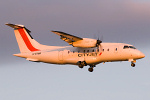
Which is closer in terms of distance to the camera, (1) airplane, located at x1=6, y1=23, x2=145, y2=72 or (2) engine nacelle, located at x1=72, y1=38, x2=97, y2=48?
(1) airplane, located at x1=6, y1=23, x2=145, y2=72

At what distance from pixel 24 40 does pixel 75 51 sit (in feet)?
25.5

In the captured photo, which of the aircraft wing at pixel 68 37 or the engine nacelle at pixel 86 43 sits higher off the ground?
the aircraft wing at pixel 68 37

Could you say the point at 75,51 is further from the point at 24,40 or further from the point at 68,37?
the point at 24,40

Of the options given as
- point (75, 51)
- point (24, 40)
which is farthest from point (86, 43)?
point (24, 40)

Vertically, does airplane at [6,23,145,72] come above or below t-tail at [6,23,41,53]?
below

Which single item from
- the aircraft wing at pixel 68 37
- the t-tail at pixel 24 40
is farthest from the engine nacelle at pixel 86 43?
the t-tail at pixel 24 40

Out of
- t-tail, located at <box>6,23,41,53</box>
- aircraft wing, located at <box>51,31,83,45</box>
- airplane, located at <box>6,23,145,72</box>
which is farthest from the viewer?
t-tail, located at <box>6,23,41,53</box>

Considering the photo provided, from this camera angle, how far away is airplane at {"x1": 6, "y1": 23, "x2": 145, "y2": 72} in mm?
32875

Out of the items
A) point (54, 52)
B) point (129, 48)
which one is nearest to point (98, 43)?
point (129, 48)

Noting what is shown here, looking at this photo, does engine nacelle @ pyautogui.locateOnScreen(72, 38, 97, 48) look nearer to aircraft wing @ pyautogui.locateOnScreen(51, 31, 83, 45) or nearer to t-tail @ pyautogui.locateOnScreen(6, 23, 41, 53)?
aircraft wing @ pyautogui.locateOnScreen(51, 31, 83, 45)

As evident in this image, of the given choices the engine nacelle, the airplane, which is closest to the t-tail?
the airplane

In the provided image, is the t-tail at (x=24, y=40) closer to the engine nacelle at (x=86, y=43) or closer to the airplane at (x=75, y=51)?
the airplane at (x=75, y=51)

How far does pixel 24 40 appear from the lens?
3922 cm

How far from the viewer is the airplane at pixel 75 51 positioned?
32.9 m
